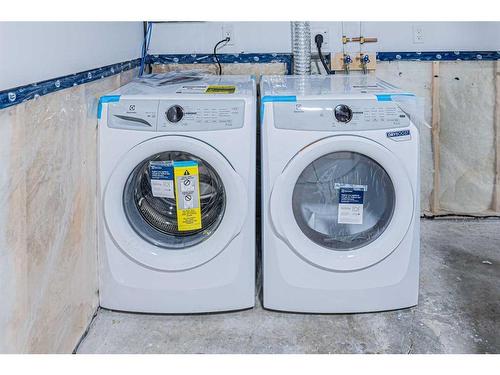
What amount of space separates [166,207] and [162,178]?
0.44 feet

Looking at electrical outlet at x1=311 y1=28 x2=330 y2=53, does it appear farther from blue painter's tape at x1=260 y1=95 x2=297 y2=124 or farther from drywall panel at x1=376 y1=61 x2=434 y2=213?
blue painter's tape at x1=260 y1=95 x2=297 y2=124

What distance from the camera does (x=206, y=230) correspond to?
1867mm

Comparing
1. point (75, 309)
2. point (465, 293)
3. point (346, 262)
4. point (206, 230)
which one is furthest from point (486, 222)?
point (75, 309)

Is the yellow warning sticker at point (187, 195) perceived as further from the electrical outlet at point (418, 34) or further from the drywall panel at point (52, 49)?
the electrical outlet at point (418, 34)

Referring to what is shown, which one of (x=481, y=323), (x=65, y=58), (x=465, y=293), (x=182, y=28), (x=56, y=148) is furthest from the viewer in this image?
(x=182, y=28)

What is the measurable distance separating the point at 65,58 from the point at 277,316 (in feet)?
3.61

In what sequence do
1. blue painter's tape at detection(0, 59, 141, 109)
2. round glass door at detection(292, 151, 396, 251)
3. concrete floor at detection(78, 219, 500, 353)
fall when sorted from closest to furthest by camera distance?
blue painter's tape at detection(0, 59, 141, 109) < concrete floor at detection(78, 219, 500, 353) < round glass door at detection(292, 151, 396, 251)

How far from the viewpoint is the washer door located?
1.73 meters

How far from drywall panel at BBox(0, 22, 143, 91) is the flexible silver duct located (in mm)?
813

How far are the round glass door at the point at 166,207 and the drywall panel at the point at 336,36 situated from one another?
1024mm

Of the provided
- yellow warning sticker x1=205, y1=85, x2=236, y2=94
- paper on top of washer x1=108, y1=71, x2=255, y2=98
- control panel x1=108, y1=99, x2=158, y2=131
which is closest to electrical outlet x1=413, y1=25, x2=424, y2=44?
paper on top of washer x1=108, y1=71, x2=255, y2=98

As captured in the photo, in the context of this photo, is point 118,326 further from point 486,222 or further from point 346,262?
point 486,222

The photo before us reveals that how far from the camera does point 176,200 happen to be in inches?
72.7

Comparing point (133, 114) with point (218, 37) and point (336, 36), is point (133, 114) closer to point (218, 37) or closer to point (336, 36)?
point (218, 37)
